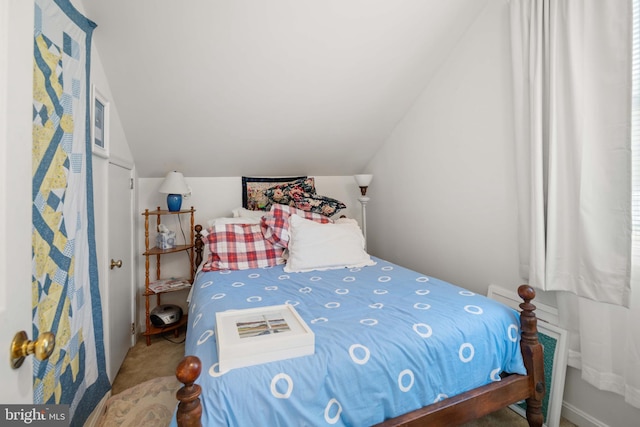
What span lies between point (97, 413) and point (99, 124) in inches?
64.2

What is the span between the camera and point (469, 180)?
2312mm

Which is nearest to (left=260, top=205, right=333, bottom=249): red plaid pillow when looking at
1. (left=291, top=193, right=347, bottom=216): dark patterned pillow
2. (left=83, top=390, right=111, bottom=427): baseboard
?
(left=291, top=193, right=347, bottom=216): dark patterned pillow

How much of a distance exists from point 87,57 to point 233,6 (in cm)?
84

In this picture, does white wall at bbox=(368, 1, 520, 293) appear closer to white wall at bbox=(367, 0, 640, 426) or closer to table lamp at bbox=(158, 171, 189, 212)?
white wall at bbox=(367, 0, 640, 426)

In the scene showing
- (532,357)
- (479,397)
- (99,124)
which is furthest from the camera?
(99,124)

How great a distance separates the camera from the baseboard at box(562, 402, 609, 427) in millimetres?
1620

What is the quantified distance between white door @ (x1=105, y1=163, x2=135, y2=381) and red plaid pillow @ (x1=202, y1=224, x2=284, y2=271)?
1.93 feet

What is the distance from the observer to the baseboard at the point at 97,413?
5.15ft

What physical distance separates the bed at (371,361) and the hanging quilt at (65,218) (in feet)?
1.60

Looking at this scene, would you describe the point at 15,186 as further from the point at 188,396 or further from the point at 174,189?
the point at 174,189

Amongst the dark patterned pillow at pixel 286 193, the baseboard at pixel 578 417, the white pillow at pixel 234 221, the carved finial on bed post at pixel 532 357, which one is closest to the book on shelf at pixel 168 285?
the white pillow at pixel 234 221

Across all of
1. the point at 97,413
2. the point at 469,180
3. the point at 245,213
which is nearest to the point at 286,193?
the point at 245,213

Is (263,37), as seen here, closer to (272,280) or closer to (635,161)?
(272,280)

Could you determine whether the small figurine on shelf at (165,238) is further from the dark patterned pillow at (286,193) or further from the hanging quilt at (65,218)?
the hanging quilt at (65,218)
